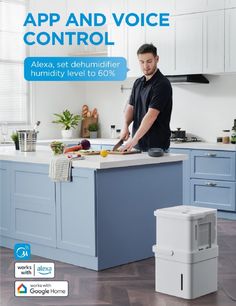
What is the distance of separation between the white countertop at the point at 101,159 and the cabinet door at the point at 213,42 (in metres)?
2.15

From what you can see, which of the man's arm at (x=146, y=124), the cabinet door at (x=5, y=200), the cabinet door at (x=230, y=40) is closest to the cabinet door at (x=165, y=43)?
the cabinet door at (x=230, y=40)

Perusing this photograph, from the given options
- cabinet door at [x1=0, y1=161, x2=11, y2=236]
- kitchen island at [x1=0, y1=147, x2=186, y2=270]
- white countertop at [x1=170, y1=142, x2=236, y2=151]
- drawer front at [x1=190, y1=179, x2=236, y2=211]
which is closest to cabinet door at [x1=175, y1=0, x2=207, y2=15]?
white countertop at [x1=170, y1=142, x2=236, y2=151]

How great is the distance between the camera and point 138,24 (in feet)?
24.8

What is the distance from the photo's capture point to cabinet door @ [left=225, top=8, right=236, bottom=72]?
6.68 meters

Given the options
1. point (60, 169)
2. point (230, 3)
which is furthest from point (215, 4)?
point (60, 169)

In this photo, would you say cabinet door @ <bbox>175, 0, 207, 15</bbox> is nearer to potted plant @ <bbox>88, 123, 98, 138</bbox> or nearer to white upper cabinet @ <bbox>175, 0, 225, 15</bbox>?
white upper cabinet @ <bbox>175, 0, 225, 15</bbox>

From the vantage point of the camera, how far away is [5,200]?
5.31 meters

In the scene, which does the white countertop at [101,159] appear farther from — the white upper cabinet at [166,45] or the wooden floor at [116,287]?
the white upper cabinet at [166,45]

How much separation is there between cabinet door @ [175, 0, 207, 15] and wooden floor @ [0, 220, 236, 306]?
3.14m

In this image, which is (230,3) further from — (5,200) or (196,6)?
(5,200)

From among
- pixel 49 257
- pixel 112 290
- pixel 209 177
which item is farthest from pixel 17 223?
pixel 209 177

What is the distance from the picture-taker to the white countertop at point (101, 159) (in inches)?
174

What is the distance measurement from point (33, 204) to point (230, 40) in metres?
3.04

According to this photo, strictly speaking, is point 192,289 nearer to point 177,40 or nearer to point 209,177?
point 209,177
